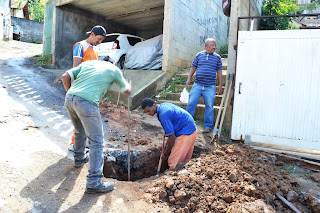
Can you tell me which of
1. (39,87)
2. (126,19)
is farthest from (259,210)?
(126,19)

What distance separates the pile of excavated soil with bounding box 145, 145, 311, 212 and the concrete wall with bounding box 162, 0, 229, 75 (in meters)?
4.93

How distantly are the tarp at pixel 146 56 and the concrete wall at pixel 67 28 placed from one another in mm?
3972

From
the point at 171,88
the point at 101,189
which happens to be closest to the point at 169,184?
the point at 101,189

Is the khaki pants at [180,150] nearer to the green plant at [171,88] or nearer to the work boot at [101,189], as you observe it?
the work boot at [101,189]

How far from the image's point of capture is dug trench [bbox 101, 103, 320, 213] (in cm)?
273

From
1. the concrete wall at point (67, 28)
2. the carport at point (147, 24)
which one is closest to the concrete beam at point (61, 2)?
the carport at point (147, 24)

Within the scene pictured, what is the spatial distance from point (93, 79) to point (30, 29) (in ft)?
86.0

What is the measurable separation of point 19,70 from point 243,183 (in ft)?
32.2

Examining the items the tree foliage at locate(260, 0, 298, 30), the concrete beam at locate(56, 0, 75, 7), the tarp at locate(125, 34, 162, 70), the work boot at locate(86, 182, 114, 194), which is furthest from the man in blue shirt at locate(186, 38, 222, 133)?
the concrete beam at locate(56, 0, 75, 7)

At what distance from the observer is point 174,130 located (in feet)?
12.7

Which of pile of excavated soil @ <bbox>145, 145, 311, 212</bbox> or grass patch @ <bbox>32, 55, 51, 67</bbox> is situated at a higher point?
grass patch @ <bbox>32, 55, 51, 67</bbox>

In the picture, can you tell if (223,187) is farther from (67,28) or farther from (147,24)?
(147,24)

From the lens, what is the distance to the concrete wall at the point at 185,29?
7.80 meters

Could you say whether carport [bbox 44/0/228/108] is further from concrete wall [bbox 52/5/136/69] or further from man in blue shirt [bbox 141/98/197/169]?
man in blue shirt [bbox 141/98/197/169]
